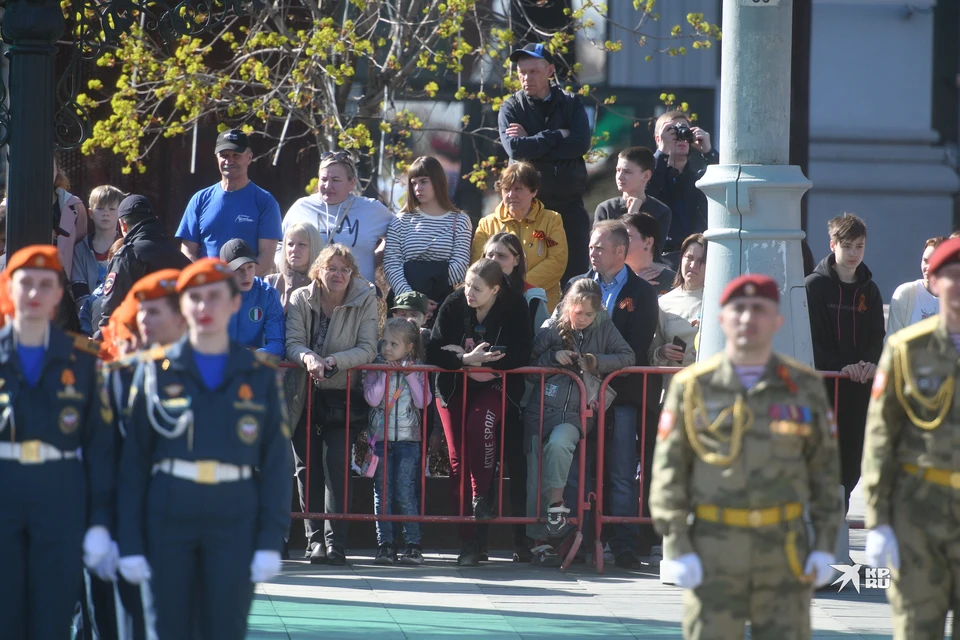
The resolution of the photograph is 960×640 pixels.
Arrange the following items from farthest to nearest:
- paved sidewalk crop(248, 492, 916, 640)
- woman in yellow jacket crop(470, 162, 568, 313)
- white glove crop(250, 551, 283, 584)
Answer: woman in yellow jacket crop(470, 162, 568, 313)
paved sidewalk crop(248, 492, 916, 640)
white glove crop(250, 551, 283, 584)

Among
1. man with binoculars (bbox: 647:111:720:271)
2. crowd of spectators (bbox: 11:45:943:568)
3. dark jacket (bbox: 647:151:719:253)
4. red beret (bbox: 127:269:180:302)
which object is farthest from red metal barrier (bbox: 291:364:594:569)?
red beret (bbox: 127:269:180:302)

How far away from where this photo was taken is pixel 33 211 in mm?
7188

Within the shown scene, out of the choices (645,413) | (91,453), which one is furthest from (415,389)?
(91,453)

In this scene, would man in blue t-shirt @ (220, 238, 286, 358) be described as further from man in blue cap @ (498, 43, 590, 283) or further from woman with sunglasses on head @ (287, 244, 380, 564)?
man in blue cap @ (498, 43, 590, 283)

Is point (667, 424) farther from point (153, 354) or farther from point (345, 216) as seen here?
point (345, 216)

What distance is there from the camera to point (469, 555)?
9086 millimetres

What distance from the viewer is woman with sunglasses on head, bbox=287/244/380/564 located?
29.7 ft

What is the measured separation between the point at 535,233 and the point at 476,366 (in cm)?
148

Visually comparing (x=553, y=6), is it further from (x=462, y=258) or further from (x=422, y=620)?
(x=422, y=620)

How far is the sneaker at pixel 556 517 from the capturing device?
8.94 m

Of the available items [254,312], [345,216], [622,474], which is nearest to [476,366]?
[622,474]

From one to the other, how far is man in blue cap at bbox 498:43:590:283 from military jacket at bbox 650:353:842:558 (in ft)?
16.8

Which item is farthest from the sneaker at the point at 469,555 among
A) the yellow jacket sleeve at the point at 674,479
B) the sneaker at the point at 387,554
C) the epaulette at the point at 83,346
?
the yellow jacket sleeve at the point at 674,479

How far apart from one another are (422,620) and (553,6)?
863 centimetres
